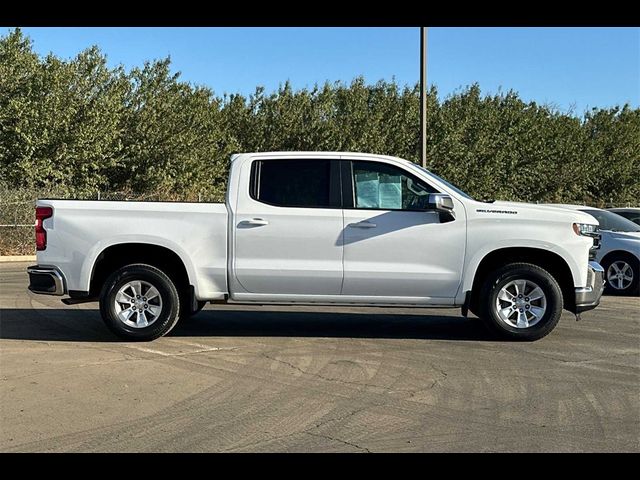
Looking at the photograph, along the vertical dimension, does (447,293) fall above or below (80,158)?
below

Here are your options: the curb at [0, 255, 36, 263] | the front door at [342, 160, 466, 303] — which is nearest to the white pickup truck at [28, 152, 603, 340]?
the front door at [342, 160, 466, 303]

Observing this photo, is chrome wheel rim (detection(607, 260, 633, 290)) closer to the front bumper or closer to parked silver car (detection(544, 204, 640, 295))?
parked silver car (detection(544, 204, 640, 295))

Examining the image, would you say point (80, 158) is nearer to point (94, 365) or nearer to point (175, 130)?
point (175, 130)

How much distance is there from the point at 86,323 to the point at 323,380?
162 inches

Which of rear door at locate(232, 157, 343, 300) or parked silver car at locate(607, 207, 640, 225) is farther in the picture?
parked silver car at locate(607, 207, 640, 225)

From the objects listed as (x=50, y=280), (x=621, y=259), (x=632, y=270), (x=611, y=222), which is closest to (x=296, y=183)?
(x=50, y=280)

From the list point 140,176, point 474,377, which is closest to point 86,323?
point 474,377

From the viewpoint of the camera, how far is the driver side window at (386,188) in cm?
788

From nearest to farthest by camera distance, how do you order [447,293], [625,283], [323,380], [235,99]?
[323,380], [447,293], [625,283], [235,99]

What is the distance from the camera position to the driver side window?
7875 mm

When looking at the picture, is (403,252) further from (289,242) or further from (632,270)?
(632,270)

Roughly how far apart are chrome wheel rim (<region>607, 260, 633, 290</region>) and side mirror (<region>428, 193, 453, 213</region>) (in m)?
6.06

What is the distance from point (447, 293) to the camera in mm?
7801

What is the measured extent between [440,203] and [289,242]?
1.64m
